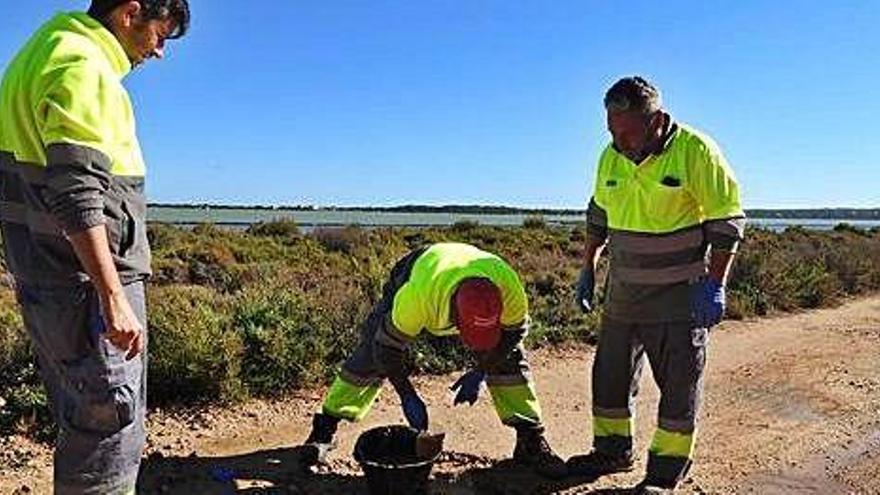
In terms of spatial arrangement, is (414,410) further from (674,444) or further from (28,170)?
(28,170)

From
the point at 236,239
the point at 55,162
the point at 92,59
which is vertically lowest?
the point at 236,239

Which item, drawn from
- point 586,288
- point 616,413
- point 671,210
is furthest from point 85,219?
point 586,288

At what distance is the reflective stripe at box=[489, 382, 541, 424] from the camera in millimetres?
5398

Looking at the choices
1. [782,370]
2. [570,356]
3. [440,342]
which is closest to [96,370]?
[440,342]

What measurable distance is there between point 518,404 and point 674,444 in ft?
3.04

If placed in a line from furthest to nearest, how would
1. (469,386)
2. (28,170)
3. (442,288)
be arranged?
1. (469,386)
2. (442,288)
3. (28,170)

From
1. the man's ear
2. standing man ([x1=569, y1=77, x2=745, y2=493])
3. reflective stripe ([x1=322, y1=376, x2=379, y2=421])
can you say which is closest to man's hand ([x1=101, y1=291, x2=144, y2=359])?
the man's ear

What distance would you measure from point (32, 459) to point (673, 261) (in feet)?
12.1

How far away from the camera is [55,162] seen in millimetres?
2742

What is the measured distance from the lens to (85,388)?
9.98 ft

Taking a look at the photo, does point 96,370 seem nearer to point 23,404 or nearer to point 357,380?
point 357,380

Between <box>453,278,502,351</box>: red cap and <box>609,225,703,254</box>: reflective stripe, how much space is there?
3.12ft

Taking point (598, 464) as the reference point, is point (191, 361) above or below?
above

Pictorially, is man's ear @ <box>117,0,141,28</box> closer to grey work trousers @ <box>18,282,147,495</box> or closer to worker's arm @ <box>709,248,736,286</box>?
grey work trousers @ <box>18,282,147,495</box>
